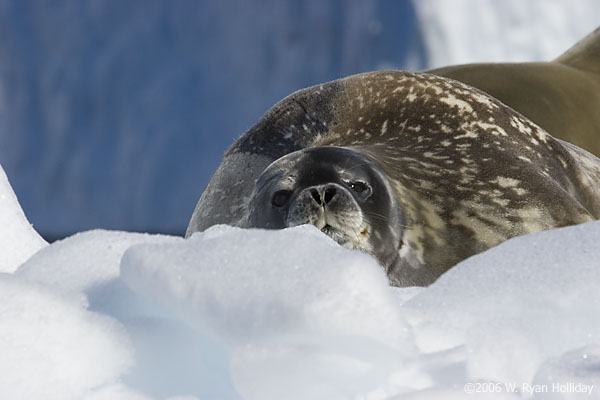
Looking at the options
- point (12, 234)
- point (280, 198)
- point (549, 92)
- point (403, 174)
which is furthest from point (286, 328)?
point (549, 92)

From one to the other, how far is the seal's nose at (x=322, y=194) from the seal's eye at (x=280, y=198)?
0.11 meters

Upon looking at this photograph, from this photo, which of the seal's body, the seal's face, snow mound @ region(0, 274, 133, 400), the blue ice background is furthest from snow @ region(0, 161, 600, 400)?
the blue ice background

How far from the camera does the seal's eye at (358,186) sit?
2.10m

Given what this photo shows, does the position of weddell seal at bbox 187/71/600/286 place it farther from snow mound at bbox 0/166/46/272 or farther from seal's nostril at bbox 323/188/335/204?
snow mound at bbox 0/166/46/272

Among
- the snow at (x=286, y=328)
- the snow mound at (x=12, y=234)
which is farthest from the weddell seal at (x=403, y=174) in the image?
the snow at (x=286, y=328)

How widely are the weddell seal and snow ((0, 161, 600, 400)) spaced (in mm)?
1068

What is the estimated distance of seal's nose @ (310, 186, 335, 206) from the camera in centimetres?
198

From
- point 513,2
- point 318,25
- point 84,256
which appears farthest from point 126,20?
point 84,256

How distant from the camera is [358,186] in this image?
2117 millimetres

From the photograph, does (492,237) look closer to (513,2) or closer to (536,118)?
(536,118)

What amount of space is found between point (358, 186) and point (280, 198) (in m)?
0.21

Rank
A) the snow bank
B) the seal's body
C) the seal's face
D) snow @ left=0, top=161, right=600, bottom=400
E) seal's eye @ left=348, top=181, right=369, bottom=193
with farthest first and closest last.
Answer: the snow bank, the seal's body, seal's eye @ left=348, top=181, right=369, bottom=193, the seal's face, snow @ left=0, top=161, right=600, bottom=400

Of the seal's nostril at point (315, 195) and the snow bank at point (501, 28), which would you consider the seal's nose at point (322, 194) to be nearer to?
the seal's nostril at point (315, 195)

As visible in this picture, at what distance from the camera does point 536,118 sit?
433 centimetres
